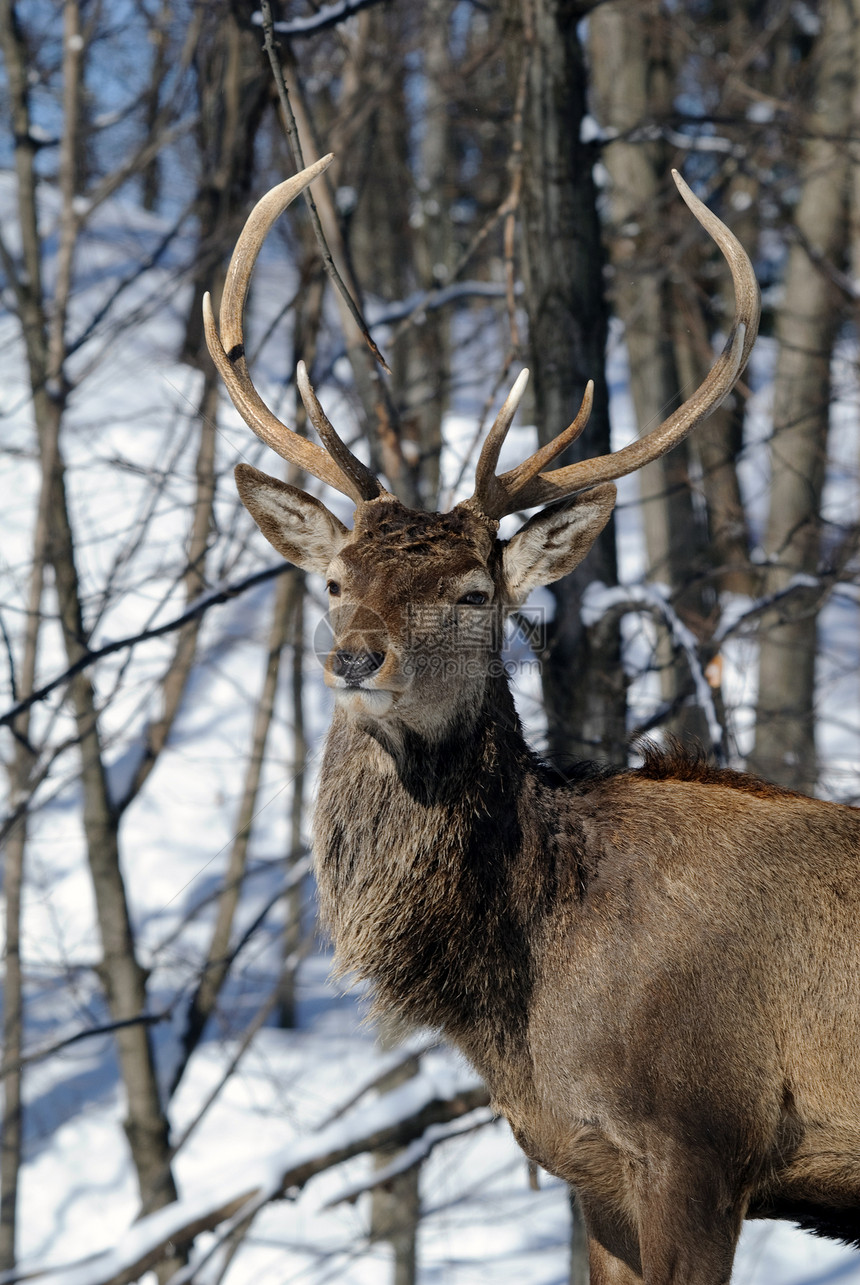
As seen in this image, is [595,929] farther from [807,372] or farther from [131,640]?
[807,372]

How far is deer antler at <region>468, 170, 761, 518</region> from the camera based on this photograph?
356 centimetres

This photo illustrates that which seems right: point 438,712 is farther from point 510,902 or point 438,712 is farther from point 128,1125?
point 128,1125

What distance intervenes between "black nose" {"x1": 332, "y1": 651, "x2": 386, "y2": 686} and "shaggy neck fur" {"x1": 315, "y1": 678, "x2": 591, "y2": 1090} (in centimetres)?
44

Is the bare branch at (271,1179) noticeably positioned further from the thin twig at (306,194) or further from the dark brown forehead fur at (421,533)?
the thin twig at (306,194)

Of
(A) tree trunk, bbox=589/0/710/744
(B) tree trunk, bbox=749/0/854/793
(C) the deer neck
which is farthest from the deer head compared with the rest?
(A) tree trunk, bbox=589/0/710/744

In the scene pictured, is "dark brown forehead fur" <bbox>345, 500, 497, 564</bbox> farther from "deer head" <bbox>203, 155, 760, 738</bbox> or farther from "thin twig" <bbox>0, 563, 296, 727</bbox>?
"thin twig" <bbox>0, 563, 296, 727</bbox>

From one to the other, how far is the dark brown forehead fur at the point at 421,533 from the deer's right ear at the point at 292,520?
191mm

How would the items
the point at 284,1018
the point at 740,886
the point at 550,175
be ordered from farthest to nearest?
the point at 284,1018 → the point at 550,175 → the point at 740,886

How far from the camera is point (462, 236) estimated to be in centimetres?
2048

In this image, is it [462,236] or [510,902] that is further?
[462,236]

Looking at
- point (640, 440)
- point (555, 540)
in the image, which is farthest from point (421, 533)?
point (640, 440)

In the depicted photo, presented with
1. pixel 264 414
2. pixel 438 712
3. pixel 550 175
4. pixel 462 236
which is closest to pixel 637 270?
pixel 550 175

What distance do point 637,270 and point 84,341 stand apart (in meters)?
4.60

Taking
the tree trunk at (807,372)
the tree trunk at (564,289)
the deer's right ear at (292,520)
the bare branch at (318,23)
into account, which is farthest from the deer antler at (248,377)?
the tree trunk at (807,372)
